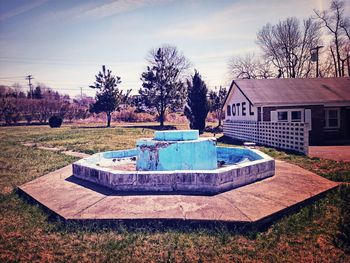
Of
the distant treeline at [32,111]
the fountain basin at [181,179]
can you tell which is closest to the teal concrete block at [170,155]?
the fountain basin at [181,179]

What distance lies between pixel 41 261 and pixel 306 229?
4.36 metres

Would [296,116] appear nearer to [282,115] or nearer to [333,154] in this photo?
[282,115]

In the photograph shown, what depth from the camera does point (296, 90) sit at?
20.6m

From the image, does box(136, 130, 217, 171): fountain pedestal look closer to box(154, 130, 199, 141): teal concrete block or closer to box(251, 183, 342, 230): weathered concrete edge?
box(154, 130, 199, 141): teal concrete block

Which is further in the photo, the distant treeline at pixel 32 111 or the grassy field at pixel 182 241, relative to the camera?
the distant treeline at pixel 32 111

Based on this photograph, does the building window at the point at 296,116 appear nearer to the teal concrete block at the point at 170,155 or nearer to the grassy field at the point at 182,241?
Answer: the teal concrete block at the point at 170,155

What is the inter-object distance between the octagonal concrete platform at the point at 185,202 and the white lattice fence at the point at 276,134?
6.08 meters

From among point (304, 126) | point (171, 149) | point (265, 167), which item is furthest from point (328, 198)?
point (304, 126)

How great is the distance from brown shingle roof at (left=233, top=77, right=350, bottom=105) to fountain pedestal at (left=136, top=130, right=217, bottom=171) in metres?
12.1

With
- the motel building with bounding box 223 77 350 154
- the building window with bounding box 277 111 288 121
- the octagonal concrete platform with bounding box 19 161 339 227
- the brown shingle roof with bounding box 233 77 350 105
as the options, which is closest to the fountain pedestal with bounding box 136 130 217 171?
the octagonal concrete platform with bounding box 19 161 339 227

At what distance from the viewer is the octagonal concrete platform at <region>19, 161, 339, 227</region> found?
477cm

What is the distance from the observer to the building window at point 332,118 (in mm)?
19234

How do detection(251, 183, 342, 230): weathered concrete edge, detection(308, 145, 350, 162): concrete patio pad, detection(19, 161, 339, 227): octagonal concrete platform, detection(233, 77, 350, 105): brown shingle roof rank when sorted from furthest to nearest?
detection(233, 77, 350, 105): brown shingle roof
detection(308, 145, 350, 162): concrete patio pad
detection(19, 161, 339, 227): octagonal concrete platform
detection(251, 183, 342, 230): weathered concrete edge

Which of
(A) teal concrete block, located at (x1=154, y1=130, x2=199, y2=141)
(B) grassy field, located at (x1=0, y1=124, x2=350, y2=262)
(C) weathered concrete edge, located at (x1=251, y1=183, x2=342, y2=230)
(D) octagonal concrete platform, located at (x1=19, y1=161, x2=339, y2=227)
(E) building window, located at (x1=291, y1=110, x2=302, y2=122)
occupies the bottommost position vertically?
(B) grassy field, located at (x1=0, y1=124, x2=350, y2=262)
